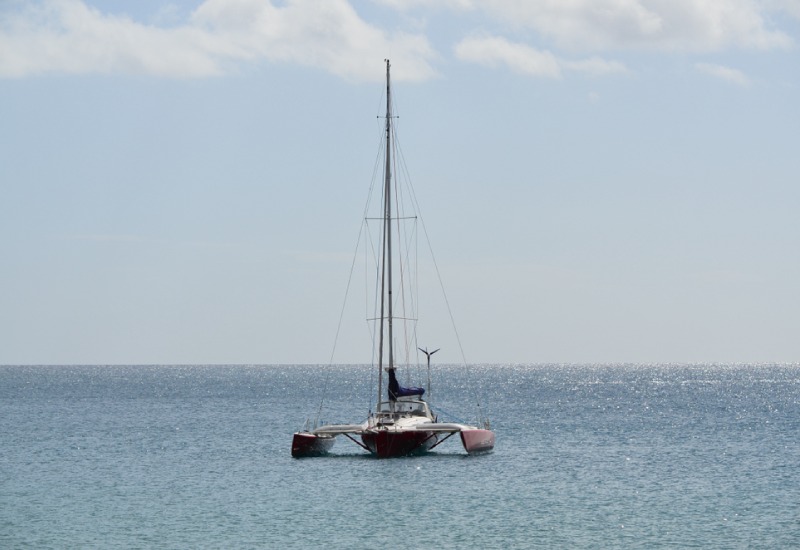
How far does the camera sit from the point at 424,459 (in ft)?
210

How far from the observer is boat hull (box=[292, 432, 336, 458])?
6550 cm

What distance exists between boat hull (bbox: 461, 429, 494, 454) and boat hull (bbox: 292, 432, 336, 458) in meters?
7.62

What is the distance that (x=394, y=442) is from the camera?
63.2 m

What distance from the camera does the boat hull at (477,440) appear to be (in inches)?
2581

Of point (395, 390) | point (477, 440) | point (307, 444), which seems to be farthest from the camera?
point (395, 390)

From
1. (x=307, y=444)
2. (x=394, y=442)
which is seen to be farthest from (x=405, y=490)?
(x=307, y=444)

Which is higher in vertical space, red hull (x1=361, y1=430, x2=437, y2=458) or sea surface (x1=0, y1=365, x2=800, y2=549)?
red hull (x1=361, y1=430, x2=437, y2=458)

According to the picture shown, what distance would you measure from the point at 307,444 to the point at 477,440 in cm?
963

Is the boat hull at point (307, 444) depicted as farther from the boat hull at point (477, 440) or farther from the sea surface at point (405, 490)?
the boat hull at point (477, 440)

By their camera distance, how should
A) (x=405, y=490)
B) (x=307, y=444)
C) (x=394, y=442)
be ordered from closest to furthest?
(x=405, y=490) < (x=394, y=442) < (x=307, y=444)

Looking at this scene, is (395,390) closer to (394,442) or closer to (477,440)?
(394,442)

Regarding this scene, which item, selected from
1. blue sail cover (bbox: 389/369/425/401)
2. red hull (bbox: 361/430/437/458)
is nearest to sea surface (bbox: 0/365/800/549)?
red hull (bbox: 361/430/437/458)

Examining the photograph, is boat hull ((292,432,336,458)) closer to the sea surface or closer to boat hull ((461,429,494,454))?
the sea surface

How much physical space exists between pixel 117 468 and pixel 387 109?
26419 mm
